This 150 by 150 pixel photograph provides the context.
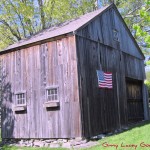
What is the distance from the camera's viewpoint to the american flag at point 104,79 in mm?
14648

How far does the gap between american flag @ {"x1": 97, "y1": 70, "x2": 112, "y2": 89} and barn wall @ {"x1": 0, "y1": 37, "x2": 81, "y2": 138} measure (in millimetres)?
2029

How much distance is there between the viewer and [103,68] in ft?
50.8

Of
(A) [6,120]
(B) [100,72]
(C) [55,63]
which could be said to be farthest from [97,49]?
(A) [6,120]

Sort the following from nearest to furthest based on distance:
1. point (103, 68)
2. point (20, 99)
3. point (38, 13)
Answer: point (20, 99) → point (103, 68) → point (38, 13)

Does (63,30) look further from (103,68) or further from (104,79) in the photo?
(104,79)

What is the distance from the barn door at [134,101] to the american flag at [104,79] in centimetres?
417

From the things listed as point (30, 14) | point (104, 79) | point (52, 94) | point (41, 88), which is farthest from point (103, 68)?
point (30, 14)

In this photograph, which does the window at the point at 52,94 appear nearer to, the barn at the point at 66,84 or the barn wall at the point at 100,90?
the barn at the point at 66,84

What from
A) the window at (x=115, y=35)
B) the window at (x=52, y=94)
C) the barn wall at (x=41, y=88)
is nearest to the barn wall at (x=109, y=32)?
the window at (x=115, y=35)

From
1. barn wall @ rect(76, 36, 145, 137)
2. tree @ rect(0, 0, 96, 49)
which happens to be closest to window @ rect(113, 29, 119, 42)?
barn wall @ rect(76, 36, 145, 137)

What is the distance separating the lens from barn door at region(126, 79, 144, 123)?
19.4m

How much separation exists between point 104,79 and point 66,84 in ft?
8.95

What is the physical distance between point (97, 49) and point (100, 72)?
1260 millimetres

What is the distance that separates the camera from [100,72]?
14859mm
